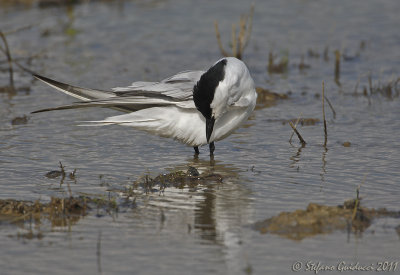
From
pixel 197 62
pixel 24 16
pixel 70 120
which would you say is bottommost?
pixel 70 120

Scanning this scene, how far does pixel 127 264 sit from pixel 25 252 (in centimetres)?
57

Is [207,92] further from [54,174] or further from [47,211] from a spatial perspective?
[47,211]

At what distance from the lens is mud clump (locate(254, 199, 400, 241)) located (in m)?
3.97

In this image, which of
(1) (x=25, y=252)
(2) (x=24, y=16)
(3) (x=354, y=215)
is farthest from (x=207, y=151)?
(2) (x=24, y=16)

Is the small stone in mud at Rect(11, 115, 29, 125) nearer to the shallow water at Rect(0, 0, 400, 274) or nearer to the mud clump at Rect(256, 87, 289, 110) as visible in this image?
the shallow water at Rect(0, 0, 400, 274)

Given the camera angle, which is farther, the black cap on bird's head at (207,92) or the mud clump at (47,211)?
the black cap on bird's head at (207,92)

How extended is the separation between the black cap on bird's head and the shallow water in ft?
1.40

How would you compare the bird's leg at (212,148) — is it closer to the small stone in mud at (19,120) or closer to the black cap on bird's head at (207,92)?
the black cap on bird's head at (207,92)

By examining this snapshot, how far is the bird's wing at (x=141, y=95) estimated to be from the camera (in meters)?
5.62

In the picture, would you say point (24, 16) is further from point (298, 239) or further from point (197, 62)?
point (298, 239)

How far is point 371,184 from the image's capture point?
5.02 m

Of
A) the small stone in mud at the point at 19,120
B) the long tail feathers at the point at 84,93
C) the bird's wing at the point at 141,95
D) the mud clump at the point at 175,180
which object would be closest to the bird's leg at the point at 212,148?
Answer: the bird's wing at the point at 141,95

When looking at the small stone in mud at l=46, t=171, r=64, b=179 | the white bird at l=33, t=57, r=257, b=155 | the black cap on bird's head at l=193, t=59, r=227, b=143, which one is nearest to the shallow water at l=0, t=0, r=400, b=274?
the small stone in mud at l=46, t=171, r=64, b=179

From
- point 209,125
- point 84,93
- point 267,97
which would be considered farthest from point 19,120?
point 267,97
